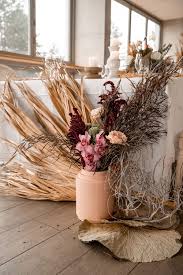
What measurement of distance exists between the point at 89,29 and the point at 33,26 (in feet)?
3.29

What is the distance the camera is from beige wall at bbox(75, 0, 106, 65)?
364cm

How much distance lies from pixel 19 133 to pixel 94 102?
18.0 inches

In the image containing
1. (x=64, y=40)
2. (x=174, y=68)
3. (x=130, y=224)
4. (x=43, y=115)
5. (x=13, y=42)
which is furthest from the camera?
(x=64, y=40)

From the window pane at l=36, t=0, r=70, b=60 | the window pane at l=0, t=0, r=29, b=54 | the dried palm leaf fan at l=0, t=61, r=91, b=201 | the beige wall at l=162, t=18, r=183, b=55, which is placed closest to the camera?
the dried palm leaf fan at l=0, t=61, r=91, b=201

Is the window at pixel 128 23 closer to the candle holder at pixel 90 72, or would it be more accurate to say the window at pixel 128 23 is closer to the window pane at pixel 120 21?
the window pane at pixel 120 21

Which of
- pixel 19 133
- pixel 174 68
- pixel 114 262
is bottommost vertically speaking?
pixel 114 262

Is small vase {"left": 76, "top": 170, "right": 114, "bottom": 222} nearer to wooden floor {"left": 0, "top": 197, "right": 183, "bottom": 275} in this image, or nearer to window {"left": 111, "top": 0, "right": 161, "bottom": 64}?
wooden floor {"left": 0, "top": 197, "right": 183, "bottom": 275}

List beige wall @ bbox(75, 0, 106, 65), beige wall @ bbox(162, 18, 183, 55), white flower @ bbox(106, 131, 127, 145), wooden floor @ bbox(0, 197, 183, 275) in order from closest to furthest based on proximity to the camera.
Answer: wooden floor @ bbox(0, 197, 183, 275) < white flower @ bbox(106, 131, 127, 145) < beige wall @ bbox(75, 0, 106, 65) < beige wall @ bbox(162, 18, 183, 55)

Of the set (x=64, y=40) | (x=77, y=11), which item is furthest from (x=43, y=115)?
(x=77, y=11)

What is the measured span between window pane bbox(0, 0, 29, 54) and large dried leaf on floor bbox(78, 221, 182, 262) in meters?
2.09

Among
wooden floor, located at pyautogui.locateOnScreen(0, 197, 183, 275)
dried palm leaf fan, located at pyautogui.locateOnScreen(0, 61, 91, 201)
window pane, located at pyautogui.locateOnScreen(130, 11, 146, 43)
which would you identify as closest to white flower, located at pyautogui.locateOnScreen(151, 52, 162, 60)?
dried palm leaf fan, located at pyautogui.locateOnScreen(0, 61, 91, 201)

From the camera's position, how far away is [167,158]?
1309 mm

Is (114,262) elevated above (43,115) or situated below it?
below

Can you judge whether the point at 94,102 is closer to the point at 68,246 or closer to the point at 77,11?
the point at 68,246
